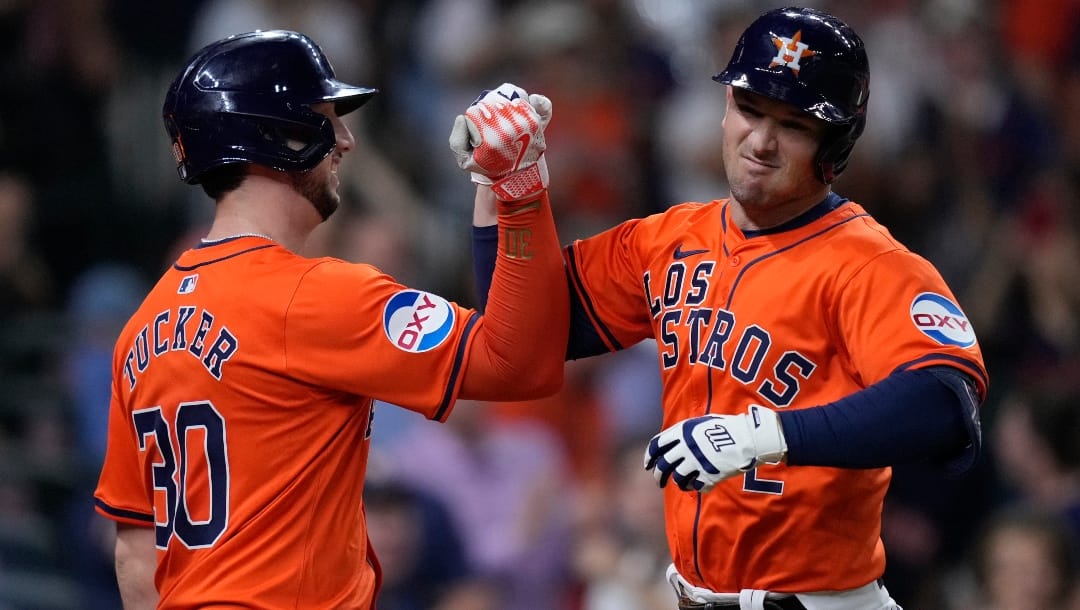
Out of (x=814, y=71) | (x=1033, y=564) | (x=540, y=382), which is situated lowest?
(x=1033, y=564)

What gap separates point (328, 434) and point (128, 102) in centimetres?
450

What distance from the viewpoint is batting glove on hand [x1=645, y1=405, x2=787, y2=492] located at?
262cm

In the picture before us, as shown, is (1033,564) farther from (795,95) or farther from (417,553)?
(795,95)

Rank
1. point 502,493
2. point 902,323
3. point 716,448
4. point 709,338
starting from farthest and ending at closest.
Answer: point 502,493
point 709,338
point 902,323
point 716,448

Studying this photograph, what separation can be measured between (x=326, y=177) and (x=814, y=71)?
1.05 metres

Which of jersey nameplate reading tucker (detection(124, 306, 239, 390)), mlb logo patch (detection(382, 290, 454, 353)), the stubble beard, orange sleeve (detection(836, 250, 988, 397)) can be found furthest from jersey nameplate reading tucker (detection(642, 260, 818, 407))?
jersey nameplate reading tucker (detection(124, 306, 239, 390))

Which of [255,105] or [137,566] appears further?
[137,566]

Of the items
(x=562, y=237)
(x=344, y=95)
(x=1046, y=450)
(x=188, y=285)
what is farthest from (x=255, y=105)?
(x=1046, y=450)

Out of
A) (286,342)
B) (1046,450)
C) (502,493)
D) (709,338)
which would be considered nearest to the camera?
(286,342)

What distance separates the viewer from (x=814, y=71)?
2.92 metres

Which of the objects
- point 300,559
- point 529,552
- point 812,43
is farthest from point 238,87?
point 529,552

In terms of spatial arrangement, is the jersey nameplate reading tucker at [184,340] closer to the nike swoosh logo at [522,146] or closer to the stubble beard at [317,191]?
the stubble beard at [317,191]

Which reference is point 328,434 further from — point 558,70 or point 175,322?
point 558,70

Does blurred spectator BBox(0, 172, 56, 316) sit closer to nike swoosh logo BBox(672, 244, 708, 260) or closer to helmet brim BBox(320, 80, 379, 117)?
helmet brim BBox(320, 80, 379, 117)
